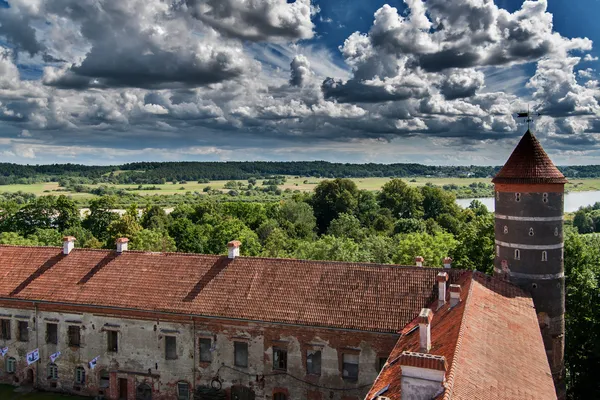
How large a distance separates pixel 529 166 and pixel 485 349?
565 inches

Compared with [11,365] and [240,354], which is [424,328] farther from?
[11,365]

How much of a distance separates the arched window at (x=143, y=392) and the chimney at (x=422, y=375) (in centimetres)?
2045

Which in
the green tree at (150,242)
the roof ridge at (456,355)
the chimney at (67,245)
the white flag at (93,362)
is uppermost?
the chimney at (67,245)

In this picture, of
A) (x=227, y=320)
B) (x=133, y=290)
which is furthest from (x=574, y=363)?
(x=133, y=290)

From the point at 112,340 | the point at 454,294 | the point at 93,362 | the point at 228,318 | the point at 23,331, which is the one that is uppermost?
the point at 454,294

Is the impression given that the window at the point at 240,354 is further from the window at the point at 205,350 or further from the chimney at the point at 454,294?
the chimney at the point at 454,294

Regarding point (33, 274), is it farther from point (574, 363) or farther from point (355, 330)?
point (574, 363)

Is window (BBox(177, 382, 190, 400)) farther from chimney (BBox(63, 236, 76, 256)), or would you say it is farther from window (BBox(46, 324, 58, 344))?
chimney (BBox(63, 236, 76, 256))

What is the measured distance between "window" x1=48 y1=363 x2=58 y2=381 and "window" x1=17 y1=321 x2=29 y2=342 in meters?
2.33

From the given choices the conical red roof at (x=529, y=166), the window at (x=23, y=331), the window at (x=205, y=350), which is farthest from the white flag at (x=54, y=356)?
the conical red roof at (x=529, y=166)

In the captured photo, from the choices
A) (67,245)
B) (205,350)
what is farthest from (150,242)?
(205,350)

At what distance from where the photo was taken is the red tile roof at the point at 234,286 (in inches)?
1102

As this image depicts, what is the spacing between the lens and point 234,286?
100 feet

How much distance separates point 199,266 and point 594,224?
12222cm
